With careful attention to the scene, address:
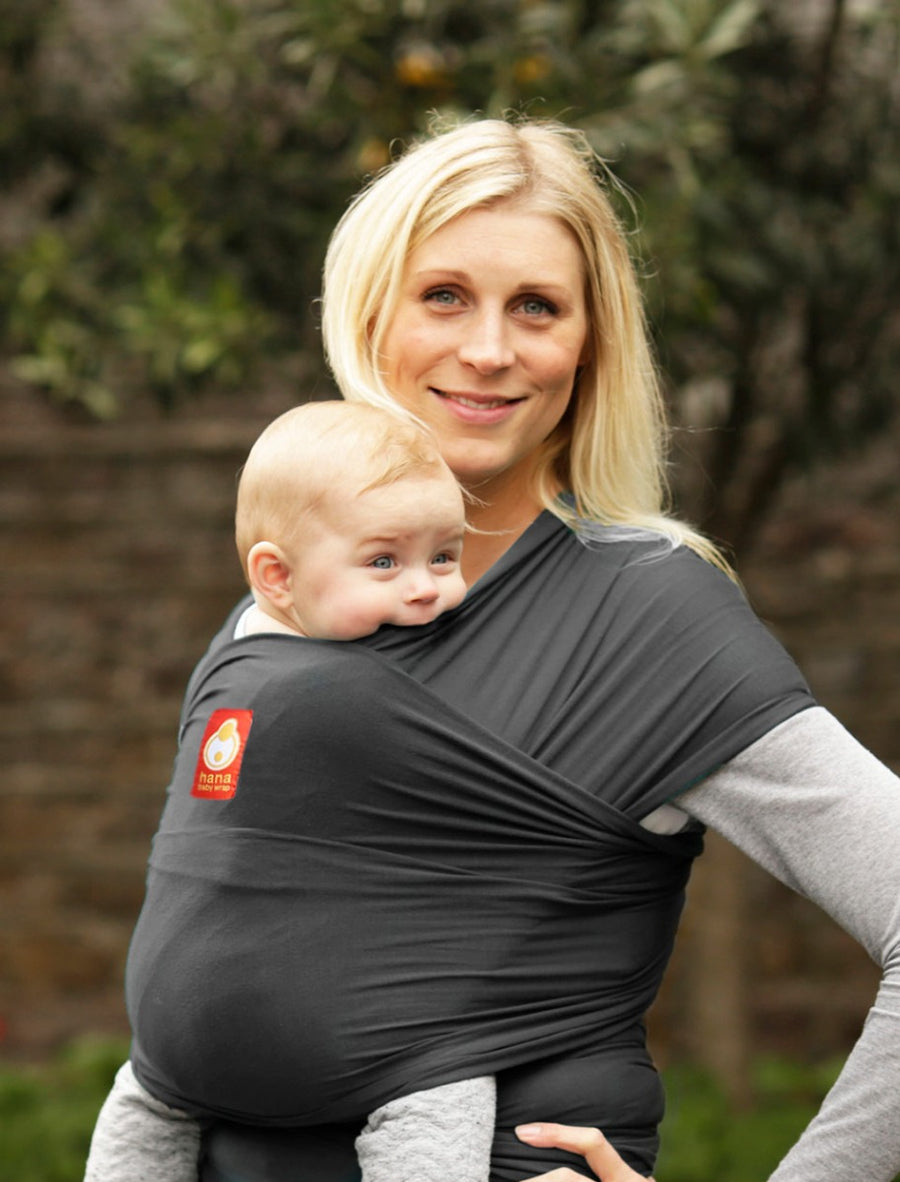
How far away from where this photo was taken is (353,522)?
176cm

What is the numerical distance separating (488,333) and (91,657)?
416cm

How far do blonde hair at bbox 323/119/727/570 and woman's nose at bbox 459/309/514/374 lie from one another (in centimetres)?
10

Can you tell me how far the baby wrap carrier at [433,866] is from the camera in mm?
1726

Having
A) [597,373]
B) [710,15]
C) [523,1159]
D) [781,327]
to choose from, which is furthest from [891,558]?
[523,1159]

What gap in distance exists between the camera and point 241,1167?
1835 mm

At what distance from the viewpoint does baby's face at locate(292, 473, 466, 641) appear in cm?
176

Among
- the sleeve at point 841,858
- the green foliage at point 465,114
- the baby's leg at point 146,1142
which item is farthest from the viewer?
the green foliage at point 465,114

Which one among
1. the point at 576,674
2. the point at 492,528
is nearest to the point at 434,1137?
the point at 576,674

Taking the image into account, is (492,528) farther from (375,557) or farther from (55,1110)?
(55,1110)

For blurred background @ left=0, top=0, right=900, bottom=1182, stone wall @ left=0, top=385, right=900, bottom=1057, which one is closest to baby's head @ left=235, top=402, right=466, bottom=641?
blurred background @ left=0, top=0, right=900, bottom=1182

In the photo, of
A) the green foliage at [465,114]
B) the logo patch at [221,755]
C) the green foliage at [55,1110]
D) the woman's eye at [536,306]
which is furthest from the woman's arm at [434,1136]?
the green foliage at [55,1110]

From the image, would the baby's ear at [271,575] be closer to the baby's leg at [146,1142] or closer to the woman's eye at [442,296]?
the woman's eye at [442,296]

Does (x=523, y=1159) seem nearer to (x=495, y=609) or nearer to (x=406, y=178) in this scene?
(x=495, y=609)

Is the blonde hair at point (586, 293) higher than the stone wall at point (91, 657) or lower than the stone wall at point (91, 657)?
higher
